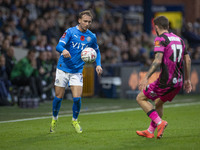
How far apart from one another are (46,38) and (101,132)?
412 inches

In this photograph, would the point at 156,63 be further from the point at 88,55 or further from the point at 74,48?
the point at 74,48

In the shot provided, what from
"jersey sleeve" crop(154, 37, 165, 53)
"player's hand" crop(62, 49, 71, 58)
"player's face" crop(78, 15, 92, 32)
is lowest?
"player's hand" crop(62, 49, 71, 58)

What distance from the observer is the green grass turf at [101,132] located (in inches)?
285

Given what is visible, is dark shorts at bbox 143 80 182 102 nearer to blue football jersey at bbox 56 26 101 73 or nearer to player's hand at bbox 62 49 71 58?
player's hand at bbox 62 49 71 58

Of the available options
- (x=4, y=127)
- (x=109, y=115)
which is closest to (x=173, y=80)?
(x=4, y=127)

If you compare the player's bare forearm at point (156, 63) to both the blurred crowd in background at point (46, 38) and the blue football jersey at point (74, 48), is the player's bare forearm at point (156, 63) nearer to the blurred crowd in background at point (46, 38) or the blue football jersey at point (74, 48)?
the blue football jersey at point (74, 48)

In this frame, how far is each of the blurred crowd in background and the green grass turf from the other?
2.19 m

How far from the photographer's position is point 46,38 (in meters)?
18.7

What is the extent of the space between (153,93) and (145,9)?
56.3ft

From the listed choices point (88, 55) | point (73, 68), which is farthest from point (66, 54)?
point (73, 68)

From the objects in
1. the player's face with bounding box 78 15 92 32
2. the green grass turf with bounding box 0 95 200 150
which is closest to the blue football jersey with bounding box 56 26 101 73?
the player's face with bounding box 78 15 92 32

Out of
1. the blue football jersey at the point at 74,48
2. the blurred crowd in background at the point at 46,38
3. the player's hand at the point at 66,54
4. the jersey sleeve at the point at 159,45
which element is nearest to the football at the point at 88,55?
the blue football jersey at the point at 74,48

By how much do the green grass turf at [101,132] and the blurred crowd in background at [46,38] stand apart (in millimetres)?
2192

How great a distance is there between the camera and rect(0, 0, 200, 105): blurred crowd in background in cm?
1511
